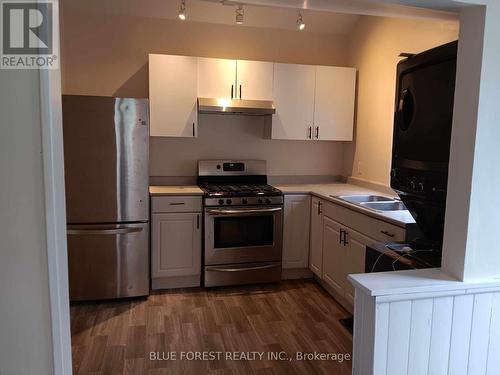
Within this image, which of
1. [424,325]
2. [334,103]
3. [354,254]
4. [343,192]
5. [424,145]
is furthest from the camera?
[334,103]

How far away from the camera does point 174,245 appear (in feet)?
11.6

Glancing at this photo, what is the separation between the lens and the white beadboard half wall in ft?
4.56

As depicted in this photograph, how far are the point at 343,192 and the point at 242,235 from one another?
3.28 feet

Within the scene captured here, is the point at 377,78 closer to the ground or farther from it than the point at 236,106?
farther from it

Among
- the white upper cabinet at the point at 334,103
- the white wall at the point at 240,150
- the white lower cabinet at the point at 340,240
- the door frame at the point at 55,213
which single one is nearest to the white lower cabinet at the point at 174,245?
the white wall at the point at 240,150

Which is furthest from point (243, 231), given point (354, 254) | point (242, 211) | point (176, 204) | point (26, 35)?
point (26, 35)

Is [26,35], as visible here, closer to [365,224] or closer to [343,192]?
[365,224]

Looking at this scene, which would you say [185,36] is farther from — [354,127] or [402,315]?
[402,315]

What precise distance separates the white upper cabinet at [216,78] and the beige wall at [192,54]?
13.7 inches

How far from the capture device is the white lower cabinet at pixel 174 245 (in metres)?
3.49

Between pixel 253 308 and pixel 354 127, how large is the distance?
2.15 meters

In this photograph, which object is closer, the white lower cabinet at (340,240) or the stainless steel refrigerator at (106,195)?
the white lower cabinet at (340,240)

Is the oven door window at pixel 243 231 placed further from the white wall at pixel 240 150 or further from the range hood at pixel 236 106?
the range hood at pixel 236 106

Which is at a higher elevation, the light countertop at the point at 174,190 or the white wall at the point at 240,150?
the white wall at the point at 240,150
